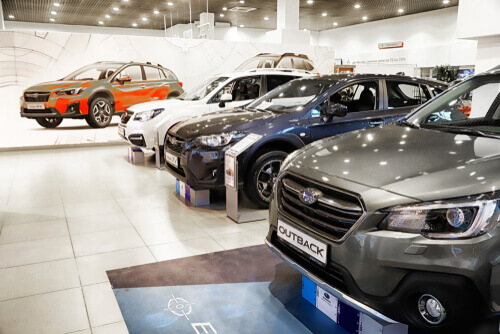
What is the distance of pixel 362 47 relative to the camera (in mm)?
21188

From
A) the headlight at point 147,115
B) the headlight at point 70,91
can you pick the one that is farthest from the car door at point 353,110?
the headlight at point 70,91

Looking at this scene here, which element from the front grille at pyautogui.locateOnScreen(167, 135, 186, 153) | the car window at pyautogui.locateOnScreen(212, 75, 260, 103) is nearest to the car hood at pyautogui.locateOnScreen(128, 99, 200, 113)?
the car window at pyautogui.locateOnScreen(212, 75, 260, 103)

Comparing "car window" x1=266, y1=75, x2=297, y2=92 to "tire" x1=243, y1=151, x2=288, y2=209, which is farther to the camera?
"car window" x1=266, y1=75, x2=297, y2=92

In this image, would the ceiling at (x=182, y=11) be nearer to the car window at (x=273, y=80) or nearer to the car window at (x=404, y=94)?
the car window at (x=273, y=80)

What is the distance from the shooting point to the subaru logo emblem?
215 centimetres

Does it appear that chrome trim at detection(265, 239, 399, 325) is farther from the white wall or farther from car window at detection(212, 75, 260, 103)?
the white wall

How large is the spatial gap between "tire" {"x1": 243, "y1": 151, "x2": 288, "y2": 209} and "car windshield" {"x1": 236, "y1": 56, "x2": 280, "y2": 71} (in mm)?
7351

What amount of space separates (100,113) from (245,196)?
5848 millimetres

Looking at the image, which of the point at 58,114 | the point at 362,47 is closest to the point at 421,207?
the point at 58,114

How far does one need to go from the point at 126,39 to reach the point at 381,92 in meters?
7.22

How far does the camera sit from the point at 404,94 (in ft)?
16.3

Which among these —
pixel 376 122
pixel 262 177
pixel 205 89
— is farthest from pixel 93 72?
pixel 376 122

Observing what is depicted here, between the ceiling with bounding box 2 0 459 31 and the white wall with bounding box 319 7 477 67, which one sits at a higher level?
the ceiling with bounding box 2 0 459 31

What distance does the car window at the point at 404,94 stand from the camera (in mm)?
4840
